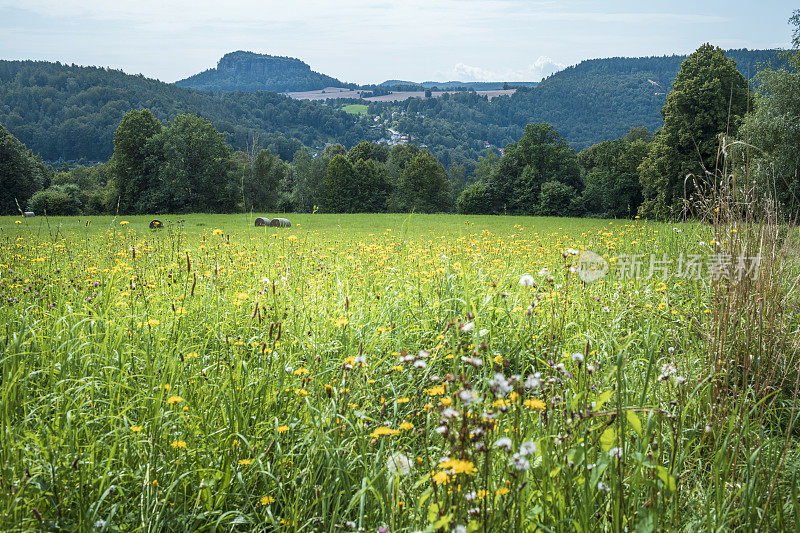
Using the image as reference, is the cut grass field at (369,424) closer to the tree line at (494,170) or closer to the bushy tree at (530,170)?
the tree line at (494,170)

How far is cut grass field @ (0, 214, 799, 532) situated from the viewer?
6.23ft

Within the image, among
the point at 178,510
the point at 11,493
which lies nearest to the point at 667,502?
the point at 178,510

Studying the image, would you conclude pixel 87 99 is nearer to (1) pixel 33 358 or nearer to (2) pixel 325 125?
(2) pixel 325 125

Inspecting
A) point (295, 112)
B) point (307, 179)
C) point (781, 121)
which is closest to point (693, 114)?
point (781, 121)

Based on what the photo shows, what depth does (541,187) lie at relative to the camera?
5141cm

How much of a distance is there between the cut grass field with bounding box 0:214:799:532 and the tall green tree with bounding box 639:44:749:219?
97.8 ft

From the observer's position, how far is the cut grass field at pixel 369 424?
1.90 meters

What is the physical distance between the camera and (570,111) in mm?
161125

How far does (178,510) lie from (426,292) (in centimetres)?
345

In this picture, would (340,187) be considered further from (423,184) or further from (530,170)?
(530,170)

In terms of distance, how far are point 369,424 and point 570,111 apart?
177m

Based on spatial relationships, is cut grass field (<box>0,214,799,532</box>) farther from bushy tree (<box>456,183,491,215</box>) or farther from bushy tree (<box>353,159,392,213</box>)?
bushy tree (<box>353,159,392,213</box>)

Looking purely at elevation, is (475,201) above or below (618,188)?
below

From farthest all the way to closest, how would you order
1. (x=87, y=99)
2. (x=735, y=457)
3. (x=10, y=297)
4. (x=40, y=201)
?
1. (x=87, y=99)
2. (x=40, y=201)
3. (x=10, y=297)
4. (x=735, y=457)
